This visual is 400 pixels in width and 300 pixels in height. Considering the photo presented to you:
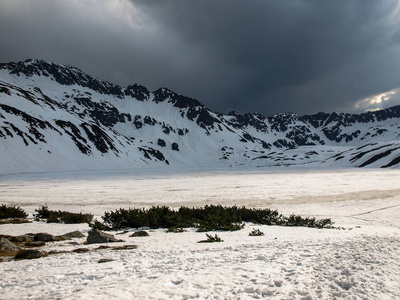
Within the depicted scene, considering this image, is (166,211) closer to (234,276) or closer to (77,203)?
(234,276)

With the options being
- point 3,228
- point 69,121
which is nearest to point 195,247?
point 3,228

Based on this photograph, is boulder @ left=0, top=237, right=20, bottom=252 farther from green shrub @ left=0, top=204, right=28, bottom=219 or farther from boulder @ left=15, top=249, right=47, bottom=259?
green shrub @ left=0, top=204, right=28, bottom=219

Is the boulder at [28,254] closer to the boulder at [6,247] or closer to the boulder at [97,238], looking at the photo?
the boulder at [6,247]

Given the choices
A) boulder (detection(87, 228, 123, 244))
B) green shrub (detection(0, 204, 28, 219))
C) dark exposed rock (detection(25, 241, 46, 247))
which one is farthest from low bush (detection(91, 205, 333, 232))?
green shrub (detection(0, 204, 28, 219))

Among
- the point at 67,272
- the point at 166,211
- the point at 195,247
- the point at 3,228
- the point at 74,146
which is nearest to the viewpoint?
the point at 67,272

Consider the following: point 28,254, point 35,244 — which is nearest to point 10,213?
point 35,244

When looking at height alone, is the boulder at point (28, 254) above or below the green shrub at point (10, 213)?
above

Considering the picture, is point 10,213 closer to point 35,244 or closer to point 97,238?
point 35,244

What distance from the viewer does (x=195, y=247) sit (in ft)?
23.8

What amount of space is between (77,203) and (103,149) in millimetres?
115188

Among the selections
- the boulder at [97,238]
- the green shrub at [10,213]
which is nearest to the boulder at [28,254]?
the boulder at [97,238]

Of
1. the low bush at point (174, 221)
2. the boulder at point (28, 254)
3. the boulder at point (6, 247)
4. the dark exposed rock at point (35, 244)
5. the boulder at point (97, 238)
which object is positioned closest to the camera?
the boulder at point (28, 254)

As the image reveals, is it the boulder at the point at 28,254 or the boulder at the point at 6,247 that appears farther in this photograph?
the boulder at the point at 6,247

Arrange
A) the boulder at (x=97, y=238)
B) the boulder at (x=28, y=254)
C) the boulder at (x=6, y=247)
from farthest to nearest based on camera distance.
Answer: the boulder at (x=97, y=238) → the boulder at (x=6, y=247) → the boulder at (x=28, y=254)
